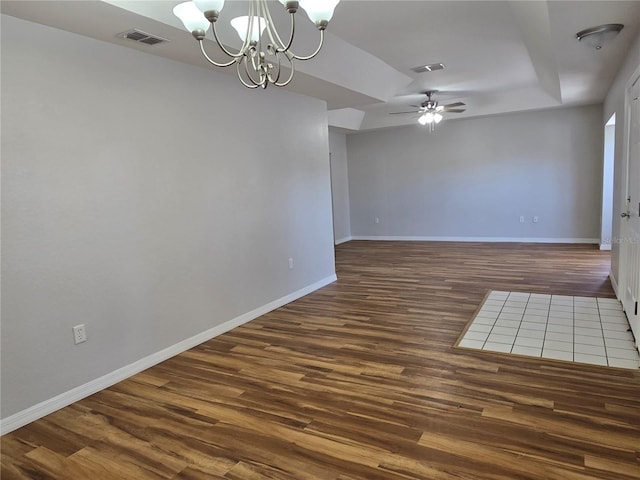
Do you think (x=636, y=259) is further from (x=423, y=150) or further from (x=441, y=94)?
(x=423, y=150)

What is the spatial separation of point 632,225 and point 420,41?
2419 millimetres

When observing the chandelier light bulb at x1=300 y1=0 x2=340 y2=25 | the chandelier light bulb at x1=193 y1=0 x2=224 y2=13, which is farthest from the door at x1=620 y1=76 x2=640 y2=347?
the chandelier light bulb at x1=193 y1=0 x2=224 y2=13

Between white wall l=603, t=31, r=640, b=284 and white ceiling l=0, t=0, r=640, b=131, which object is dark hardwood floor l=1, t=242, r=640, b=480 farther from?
white ceiling l=0, t=0, r=640, b=131

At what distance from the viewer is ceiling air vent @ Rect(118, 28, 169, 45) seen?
276 cm

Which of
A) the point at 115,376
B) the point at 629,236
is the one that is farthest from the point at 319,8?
the point at 629,236

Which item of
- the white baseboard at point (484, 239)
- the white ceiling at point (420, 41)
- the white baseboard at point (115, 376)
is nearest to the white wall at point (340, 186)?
the white baseboard at point (484, 239)

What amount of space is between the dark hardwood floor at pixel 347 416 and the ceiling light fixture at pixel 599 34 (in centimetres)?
221

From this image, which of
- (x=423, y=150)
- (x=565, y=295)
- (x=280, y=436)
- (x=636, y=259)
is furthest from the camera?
(x=423, y=150)

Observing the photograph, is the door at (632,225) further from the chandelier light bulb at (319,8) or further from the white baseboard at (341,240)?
the white baseboard at (341,240)

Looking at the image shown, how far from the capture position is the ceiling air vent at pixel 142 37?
2.76 metres

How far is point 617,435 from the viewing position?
7.02 ft

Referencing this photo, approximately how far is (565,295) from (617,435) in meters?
2.65

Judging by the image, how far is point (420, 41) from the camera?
163 inches

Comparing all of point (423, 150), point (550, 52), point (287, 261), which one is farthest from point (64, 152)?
point (423, 150)
